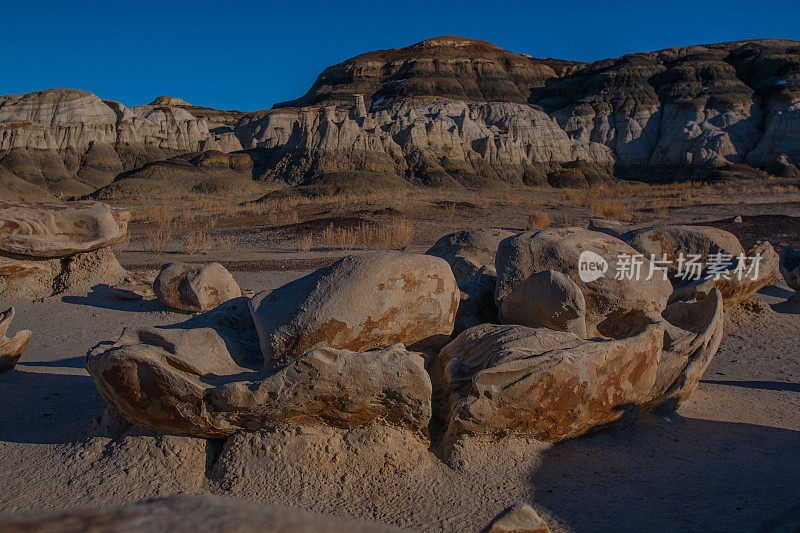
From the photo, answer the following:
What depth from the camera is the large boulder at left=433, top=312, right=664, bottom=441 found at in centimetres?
292

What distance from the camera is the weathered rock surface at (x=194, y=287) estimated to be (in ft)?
23.3

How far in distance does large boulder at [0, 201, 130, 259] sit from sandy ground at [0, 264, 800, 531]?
4716 mm

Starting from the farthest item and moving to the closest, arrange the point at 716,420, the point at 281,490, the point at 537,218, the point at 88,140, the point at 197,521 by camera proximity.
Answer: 1. the point at 88,140
2. the point at 537,218
3. the point at 716,420
4. the point at 281,490
5. the point at 197,521

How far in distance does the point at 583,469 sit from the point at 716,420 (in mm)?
1315

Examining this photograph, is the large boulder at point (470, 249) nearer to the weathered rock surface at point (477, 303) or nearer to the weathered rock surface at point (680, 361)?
the weathered rock surface at point (477, 303)

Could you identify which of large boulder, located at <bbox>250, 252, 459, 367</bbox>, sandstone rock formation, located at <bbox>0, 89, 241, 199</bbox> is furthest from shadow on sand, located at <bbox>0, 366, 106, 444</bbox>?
sandstone rock formation, located at <bbox>0, 89, 241, 199</bbox>

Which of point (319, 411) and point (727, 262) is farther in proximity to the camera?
point (727, 262)

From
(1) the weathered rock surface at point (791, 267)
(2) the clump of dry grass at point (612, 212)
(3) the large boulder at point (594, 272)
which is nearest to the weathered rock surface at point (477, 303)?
(3) the large boulder at point (594, 272)

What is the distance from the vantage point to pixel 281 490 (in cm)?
281

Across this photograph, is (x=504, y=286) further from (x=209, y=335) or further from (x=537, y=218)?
(x=537, y=218)

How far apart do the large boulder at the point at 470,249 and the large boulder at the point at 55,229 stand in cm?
476

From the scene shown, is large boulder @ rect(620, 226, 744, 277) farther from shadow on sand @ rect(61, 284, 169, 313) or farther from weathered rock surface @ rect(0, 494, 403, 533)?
weathered rock surface @ rect(0, 494, 403, 533)

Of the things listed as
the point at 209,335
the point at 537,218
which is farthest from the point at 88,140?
the point at 209,335

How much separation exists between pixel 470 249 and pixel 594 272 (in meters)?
3.05
